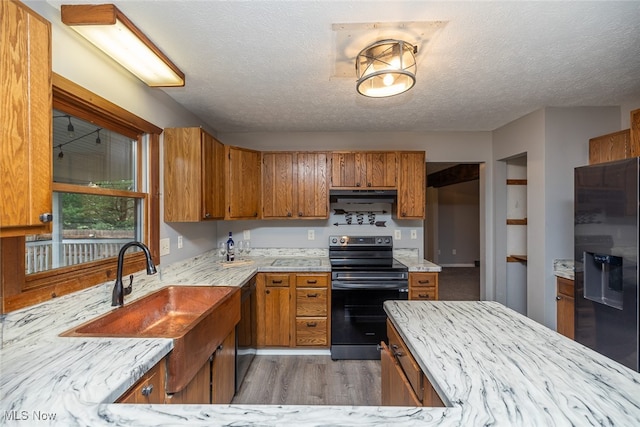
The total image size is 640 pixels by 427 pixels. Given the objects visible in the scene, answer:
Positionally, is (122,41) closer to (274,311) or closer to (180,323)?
(180,323)

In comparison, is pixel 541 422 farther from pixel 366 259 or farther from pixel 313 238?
pixel 313 238

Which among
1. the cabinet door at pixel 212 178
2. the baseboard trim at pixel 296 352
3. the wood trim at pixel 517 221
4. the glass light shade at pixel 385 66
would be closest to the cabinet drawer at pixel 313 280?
the baseboard trim at pixel 296 352

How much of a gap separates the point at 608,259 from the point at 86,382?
287 centimetres

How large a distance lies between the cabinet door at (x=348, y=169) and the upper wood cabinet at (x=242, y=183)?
0.87m

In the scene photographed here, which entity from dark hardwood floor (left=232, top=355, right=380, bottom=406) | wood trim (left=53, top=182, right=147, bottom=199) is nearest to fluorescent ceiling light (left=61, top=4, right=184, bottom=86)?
wood trim (left=53, top=182, right=147, bottom=199)

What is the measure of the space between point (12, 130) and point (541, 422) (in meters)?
1.72

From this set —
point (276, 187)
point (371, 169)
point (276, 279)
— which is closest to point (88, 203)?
point (276, 279)

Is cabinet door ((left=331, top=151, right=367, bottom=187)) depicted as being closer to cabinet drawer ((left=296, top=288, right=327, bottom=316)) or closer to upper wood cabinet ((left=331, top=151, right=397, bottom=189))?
upper wood cabinet ((left=331, top=151, right=397, bottom=189))

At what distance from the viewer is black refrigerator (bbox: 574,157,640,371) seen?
1.70 meters

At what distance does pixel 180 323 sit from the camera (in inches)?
71.6

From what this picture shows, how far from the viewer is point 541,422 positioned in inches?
25.2

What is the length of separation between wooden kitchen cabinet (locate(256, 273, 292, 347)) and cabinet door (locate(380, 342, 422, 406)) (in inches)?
57.3

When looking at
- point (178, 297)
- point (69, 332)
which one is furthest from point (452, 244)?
point (69, 332)

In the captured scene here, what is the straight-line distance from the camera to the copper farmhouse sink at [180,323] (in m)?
1.20
